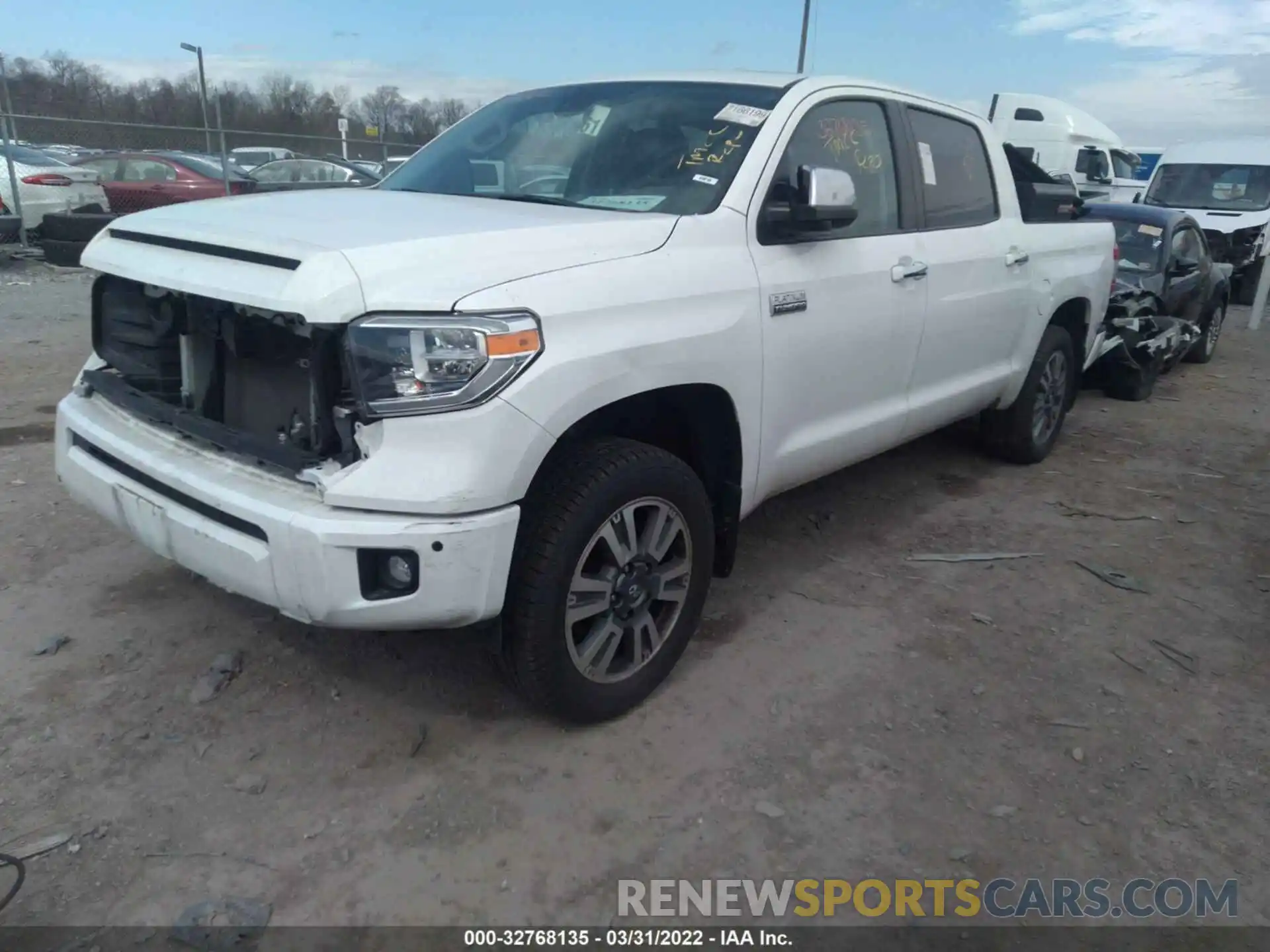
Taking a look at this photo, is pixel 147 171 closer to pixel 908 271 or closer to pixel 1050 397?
pixel 1050 397

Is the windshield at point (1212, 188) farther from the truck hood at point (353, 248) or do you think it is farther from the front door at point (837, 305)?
the truck hood at point (353, 248)

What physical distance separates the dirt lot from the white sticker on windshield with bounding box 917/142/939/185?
161 cm

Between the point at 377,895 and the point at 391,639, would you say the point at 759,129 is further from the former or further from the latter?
the point at 377,895

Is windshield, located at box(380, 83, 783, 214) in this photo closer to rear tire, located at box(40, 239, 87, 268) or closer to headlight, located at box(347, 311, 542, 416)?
headlight, located at box(347, 311, 542, 416)

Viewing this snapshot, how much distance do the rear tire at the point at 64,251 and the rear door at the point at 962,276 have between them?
10.3m

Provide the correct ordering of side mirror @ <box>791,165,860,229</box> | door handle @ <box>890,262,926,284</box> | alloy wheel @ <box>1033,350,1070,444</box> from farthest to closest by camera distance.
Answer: alloy wheel @ <box>1033,350,1070,444</box> → door handle @ <box>890,262,926,284</box> → side mirror @ <box>791,165,860,229</box>

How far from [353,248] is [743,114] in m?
1.60

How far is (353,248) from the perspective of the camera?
94.2 inches

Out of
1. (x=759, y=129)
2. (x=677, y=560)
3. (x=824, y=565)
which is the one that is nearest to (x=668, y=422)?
(x=677, y=560)

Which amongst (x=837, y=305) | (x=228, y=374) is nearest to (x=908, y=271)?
(x=837, y=305)

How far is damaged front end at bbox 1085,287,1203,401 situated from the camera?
7.53 meters

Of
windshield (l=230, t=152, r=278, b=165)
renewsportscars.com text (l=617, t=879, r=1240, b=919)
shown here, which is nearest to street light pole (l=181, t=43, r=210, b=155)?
windshield (l=230, t=152, r=278, b=165)

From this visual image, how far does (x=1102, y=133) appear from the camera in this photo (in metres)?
20.8

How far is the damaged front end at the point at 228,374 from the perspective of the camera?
2.48 metres
